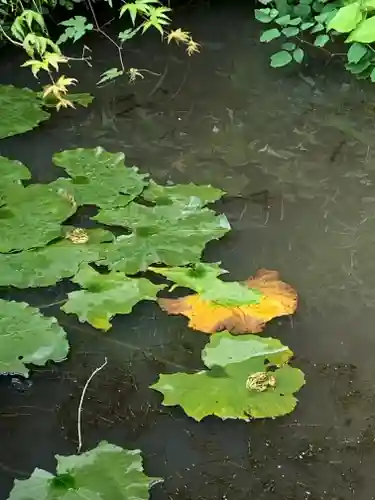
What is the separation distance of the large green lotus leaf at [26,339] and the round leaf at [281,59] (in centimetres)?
142

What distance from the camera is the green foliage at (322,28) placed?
7.74ft

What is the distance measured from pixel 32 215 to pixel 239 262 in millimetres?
557

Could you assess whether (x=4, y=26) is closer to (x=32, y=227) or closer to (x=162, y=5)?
(x=162, y=5)

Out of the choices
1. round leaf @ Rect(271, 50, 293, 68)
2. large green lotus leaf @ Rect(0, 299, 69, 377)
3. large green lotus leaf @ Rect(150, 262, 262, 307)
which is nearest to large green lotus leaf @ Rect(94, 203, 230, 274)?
large green lotus leaf @ Rect(150, 262, 262, 307)

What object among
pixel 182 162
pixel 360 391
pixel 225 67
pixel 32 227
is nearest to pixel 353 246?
pixel 360 391

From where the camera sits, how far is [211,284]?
1.64 metres

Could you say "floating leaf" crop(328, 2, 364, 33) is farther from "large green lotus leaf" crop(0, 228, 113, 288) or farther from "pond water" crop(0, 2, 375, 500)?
"large green lotus leaf" crop(0, 228, 113, 288)

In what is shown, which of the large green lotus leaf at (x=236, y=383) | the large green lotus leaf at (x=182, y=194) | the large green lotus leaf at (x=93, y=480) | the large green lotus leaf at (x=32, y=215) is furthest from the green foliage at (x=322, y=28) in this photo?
the large green lotus leaf at (x=93, y=480)

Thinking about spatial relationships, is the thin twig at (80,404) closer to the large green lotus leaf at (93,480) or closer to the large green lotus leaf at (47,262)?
the large green lotus leaf at (93,480)

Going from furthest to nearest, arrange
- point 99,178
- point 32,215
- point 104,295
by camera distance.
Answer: point 99,178 < point 32,215 < point 104,295

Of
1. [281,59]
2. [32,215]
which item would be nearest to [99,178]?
[32,215]

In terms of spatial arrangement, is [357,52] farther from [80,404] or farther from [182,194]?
[80,404]

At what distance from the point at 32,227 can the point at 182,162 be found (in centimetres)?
54

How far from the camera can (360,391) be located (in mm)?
1427
